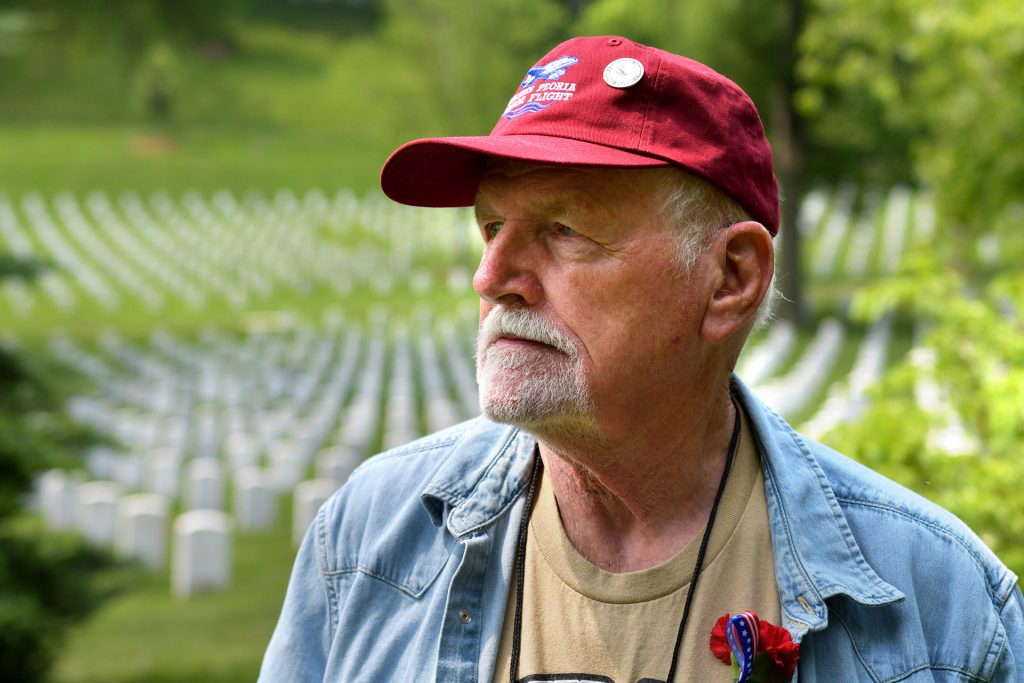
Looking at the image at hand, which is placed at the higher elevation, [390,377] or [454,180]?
[454,180]

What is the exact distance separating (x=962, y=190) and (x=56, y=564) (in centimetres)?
670

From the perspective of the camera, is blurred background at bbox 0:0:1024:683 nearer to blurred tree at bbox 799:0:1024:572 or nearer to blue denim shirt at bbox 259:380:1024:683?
blurred tree at bbox 799:0:1024:572

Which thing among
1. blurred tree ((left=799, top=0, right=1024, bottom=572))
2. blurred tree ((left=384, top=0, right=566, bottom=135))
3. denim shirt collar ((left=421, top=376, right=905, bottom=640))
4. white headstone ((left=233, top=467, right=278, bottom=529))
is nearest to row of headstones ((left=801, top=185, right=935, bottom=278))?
blurred tree ((left=384, top=0, right=566, bottom=135))

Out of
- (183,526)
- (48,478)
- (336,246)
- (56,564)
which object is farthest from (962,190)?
(336,246)

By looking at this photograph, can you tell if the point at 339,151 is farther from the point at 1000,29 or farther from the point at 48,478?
the point at 1000,29

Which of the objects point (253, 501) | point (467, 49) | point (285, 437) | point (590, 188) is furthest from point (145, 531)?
point (467, 49)

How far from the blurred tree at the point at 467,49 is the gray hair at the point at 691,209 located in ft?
26.0

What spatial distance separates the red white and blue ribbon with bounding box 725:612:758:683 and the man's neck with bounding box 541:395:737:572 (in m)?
0.20

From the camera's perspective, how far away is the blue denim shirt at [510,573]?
1893mm

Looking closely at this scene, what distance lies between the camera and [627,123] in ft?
6.36

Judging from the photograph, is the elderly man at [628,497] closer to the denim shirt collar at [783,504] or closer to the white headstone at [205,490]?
the denim shirt collar at [783,504]

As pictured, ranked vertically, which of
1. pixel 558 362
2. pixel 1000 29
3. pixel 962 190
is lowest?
pixel 558 362

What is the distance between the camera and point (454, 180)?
7.06ft

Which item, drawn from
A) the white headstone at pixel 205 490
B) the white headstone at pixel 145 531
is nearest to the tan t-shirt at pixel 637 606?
the white headstone at pixel 145 531
